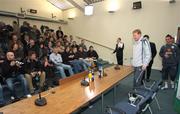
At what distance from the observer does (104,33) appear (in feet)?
25.2

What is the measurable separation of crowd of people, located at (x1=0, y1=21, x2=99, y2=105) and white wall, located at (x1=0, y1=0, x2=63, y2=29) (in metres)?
0.75

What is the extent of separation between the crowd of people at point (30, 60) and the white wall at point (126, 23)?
5.09 feet

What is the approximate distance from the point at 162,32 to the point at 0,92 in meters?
5.67

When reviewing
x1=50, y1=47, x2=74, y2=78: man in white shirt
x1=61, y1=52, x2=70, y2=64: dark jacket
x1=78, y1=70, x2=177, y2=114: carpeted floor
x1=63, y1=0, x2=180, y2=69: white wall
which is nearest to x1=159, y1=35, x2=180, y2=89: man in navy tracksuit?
x1=78, y1=70, x2=177, y2=114: carpeted floor

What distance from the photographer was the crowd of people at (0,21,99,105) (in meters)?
3.56

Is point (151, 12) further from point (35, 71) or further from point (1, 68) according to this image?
point (1, 68)

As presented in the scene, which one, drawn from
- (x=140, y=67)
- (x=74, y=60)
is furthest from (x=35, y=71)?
(x=140, y=67)

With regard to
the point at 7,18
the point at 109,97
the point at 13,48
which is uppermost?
the point at 7,18

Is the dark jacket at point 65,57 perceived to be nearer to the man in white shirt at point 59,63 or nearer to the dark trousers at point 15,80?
the man in white shirt at point 59,63

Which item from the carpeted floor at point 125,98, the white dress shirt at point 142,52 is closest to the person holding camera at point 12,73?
the carpeted floor at point 125,98

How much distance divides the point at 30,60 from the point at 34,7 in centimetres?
406

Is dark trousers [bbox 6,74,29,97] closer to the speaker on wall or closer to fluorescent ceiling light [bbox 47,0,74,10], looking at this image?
the speaker on wall

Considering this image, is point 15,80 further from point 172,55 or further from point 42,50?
point 172,55

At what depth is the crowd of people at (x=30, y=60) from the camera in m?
3.56
